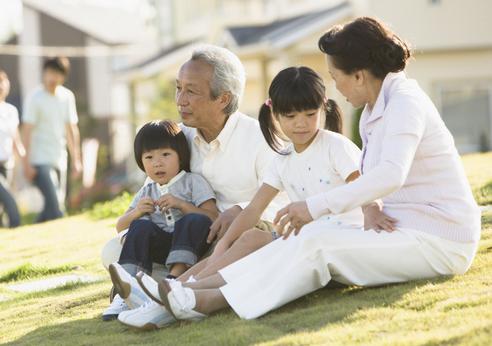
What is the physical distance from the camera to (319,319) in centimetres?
387

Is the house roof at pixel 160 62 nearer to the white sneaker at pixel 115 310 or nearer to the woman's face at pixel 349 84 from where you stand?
the white sneaker at pixel 115 310

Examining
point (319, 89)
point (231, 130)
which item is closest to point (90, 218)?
point (231, 130)

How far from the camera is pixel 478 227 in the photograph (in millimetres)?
4270

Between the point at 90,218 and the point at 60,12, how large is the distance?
32186mm

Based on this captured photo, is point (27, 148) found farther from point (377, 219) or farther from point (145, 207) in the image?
point (377, 219)

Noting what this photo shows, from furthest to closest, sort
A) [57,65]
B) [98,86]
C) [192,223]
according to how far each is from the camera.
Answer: [98,86]
[57,65]
[192,223]

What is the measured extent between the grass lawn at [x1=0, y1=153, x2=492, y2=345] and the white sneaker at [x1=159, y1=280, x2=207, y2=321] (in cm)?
6

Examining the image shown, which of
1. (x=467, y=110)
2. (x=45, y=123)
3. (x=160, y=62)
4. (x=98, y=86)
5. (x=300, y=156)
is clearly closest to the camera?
(x=300, y=156)

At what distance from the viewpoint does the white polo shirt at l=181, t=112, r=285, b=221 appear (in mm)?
5258

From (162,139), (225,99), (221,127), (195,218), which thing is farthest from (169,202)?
(225,99)

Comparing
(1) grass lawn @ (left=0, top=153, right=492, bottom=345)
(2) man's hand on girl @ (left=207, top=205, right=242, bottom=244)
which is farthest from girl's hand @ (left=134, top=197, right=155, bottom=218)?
(1) grass lawn @ (left=0, top=153, right=492, bottom=345)

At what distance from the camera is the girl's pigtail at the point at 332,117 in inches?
185

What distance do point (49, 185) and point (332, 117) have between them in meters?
6.08

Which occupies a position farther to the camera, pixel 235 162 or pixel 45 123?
pixel 45 123
